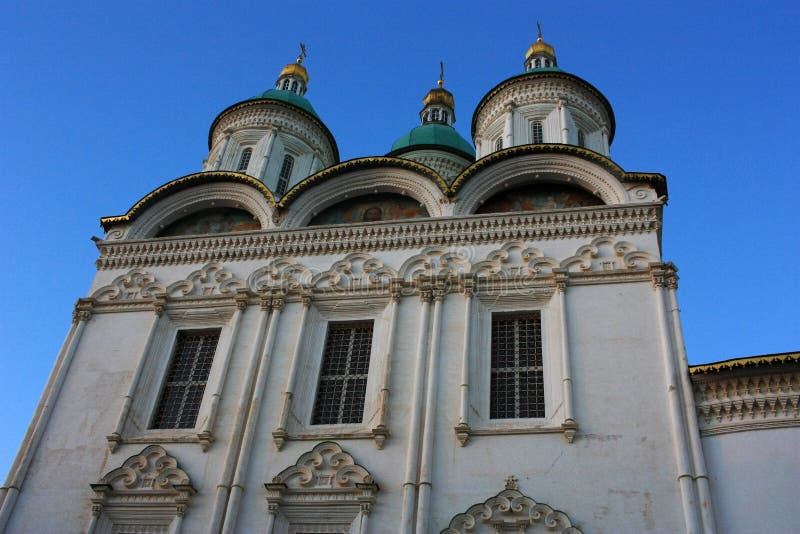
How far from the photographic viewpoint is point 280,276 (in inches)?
560

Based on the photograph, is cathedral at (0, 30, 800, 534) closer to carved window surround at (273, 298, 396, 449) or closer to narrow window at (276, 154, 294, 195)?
carved window surround at (273, 298, 396, 449)

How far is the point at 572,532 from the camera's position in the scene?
10125mm

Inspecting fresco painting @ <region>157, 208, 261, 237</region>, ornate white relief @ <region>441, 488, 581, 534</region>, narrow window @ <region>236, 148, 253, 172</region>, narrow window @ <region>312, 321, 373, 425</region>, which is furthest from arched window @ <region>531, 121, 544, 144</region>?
ornate white relief @ <region>441, 488, 581, 534</region>

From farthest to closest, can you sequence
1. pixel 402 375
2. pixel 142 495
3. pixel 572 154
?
pixel 572 154 < pixel 402 375 < pixel 142 495

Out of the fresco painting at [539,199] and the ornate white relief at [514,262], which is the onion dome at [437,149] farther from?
the ornate white relief at [514,262]

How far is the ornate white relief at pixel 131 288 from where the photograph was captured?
14578mm

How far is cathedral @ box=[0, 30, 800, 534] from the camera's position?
10.7 metres

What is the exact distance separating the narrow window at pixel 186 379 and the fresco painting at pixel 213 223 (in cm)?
251

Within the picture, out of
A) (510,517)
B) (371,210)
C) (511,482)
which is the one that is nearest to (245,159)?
(371,210)

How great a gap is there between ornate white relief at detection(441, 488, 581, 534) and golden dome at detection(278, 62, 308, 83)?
1630cm

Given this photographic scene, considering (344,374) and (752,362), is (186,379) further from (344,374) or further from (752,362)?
(752,362)

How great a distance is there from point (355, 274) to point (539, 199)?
3.55 meters

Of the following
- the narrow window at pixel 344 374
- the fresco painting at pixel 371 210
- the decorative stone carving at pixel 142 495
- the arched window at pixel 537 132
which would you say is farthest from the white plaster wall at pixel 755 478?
the arched window at pixel 537 132

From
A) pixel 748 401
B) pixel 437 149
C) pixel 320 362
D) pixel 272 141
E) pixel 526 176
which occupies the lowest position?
pixel 748 401
